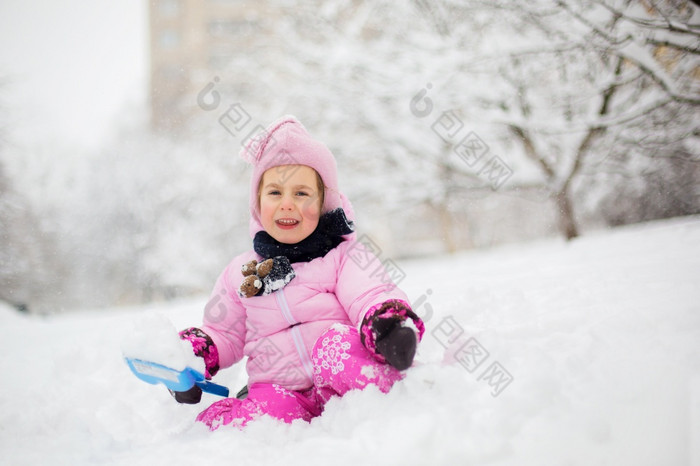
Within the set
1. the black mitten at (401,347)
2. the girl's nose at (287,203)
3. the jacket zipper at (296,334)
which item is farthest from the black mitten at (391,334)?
the girl's nose at (287,203)

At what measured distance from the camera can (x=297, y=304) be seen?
1.55 m

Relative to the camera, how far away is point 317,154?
175cm

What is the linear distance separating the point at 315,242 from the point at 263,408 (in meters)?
0.65

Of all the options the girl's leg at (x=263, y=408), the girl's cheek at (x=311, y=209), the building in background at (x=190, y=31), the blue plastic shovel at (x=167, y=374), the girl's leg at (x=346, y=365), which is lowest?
the girl's leg at (x=263, y=408)

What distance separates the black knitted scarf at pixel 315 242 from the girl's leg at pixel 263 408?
52 cm

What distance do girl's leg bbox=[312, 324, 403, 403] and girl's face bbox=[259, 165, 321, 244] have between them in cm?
46

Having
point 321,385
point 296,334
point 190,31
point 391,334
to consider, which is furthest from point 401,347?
point 190,31

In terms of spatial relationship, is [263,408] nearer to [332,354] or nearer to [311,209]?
[332,354]

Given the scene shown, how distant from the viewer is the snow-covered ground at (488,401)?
2.98 feet

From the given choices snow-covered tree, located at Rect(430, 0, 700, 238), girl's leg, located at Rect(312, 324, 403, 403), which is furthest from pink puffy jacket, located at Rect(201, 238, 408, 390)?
snow-covered tree, located at Rect(430, 0, 700, 238)

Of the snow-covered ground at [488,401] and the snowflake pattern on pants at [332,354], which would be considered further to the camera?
the snowflake pattern on pants at [332,354]

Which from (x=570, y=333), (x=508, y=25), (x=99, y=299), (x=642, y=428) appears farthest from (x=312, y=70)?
(x=99, y=299)

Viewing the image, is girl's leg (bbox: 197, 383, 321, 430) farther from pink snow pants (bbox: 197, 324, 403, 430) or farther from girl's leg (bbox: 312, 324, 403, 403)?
girl's leg (bbox: 312, 324, 403, 403)

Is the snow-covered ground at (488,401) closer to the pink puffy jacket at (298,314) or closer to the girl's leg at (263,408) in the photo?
the girl's leg at (263,408)
